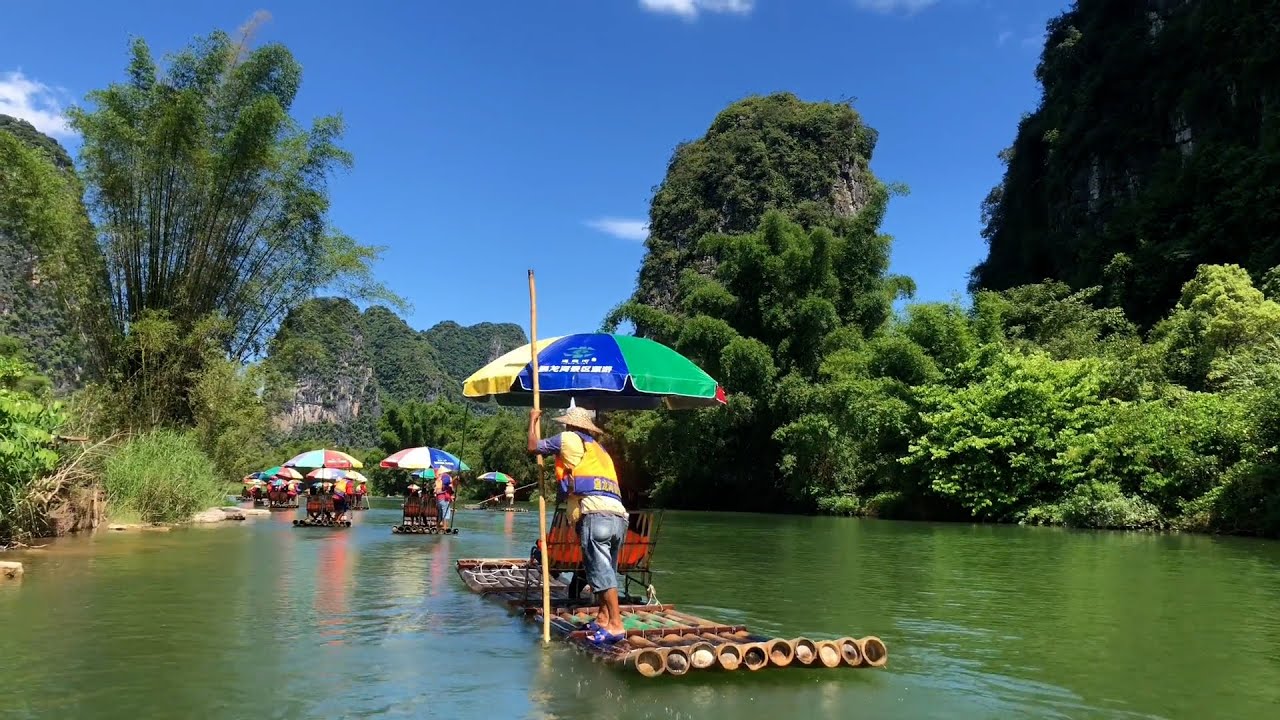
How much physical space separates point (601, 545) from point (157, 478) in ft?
43.6

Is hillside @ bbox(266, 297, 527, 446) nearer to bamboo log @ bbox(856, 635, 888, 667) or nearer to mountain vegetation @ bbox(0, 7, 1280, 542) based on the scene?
mountain vegetation @ bbox(0, 7, 1280, 542)

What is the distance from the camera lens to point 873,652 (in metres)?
5.14

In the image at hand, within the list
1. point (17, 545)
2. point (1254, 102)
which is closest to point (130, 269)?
point (17, 545)

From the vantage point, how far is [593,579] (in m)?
5.68

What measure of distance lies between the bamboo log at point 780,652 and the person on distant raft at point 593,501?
1.03 meters

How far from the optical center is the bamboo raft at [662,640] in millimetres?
4859

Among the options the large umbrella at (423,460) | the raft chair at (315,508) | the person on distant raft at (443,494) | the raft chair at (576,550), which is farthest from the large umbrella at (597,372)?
the raft chair at (315,508)

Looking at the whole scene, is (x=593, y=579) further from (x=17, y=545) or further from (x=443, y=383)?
(x=443, y=383)

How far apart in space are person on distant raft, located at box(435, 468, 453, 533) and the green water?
18.2 ft

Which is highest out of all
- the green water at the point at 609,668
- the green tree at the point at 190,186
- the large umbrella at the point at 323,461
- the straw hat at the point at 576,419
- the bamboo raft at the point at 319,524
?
the green tree at the point at 190,186

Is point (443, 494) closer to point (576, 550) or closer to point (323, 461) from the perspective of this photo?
point (323, 461)

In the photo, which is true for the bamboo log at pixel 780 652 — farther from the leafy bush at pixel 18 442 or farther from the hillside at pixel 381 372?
the hillside at pixel 381 372

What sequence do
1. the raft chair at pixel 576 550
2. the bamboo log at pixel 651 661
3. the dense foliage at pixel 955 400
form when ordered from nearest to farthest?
the bamboo log at pixel 651 661
the raft chair at pixel 576 550
the dense foliage at pixel 955 400

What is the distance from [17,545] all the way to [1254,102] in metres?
42.0
